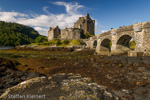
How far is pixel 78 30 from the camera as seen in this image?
218ft

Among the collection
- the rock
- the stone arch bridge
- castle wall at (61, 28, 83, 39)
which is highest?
castle wall at (61, 28, 83, 39)

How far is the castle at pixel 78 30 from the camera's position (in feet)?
219

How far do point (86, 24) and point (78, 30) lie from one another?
1018 centimetres

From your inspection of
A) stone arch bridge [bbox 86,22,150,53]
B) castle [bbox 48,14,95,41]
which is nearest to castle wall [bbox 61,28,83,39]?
castle [bbox 48,14,95,41]

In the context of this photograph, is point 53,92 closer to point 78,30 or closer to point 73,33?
point 73,33

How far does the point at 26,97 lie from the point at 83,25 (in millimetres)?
73490

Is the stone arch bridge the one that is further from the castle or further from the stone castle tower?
the stone castle tower

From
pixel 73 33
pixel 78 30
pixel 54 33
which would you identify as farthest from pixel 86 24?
pixel 54 33

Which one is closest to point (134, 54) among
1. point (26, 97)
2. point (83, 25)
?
point (26, 97)

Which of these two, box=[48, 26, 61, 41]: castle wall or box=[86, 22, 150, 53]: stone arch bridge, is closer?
box=[86, 22, 150, 53]: stone arch bridge

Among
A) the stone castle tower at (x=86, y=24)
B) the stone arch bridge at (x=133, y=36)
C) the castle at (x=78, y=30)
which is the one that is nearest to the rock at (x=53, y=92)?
the stone arch bridge at (x=133, y=36)

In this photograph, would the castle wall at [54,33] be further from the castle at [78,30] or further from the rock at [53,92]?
the rock at [53,92]

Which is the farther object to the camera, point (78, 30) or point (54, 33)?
point (54, 33)

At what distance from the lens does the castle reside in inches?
2623
